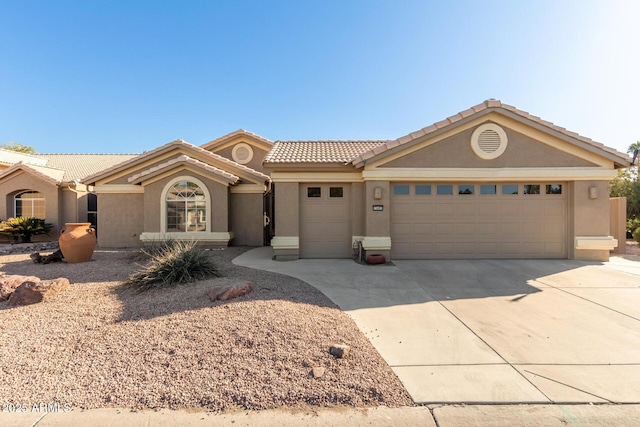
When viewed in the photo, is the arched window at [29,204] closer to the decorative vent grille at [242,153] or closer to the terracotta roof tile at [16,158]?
the terracotta roof tile at [16,158]

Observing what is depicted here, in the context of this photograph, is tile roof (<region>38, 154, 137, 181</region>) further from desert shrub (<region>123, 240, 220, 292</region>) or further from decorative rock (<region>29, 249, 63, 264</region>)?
desert shrub (<region>123, 240, 220, 292</region>)

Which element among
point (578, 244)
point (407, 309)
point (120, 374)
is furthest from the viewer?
point (578, 244)

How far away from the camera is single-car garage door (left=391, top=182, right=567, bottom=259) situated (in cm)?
1019

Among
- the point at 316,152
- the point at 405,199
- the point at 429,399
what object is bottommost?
the point at 429,399

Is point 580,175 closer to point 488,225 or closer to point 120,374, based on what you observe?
point 488,225

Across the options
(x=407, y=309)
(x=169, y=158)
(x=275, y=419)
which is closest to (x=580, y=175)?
(x=407, y=309)

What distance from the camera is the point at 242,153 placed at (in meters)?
17.5

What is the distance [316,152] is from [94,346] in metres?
8.93

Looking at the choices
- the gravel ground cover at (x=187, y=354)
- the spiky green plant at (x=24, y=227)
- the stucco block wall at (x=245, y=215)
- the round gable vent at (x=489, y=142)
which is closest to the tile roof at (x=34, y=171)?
the spiky green plant at (x=24, y=227)

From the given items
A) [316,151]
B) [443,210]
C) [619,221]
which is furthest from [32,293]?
[619,221]

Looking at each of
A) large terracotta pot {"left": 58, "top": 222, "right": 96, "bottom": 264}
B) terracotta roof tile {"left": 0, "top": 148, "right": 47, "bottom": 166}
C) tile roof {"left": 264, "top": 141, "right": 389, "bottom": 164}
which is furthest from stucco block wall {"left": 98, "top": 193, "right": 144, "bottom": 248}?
terracotta roof tile {"left": 0, "top": 148, "right": 47, "bottom": 166}

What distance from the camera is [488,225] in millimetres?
10203

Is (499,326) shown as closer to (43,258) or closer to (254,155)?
(43,258)

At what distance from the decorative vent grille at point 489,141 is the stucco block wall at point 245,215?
29.8ft
